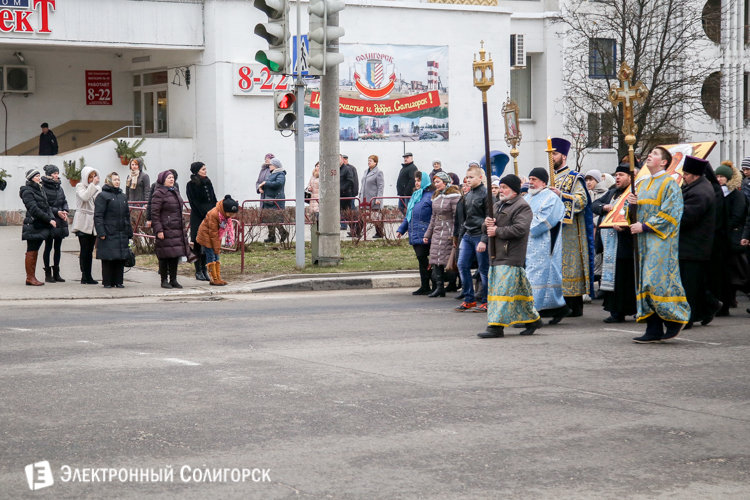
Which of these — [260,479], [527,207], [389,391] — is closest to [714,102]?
[527,207]

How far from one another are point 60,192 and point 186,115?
1213cm

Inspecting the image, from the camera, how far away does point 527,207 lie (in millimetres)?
10406

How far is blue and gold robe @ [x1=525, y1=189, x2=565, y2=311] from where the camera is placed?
441 inches

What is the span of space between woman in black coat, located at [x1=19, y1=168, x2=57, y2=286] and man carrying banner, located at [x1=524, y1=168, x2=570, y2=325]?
302 inches

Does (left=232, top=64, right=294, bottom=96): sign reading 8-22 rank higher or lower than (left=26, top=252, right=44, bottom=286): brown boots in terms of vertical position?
higher

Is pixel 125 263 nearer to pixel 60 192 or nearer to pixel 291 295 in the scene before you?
pixel 60 192

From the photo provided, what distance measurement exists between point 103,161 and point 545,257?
1765 centimetres

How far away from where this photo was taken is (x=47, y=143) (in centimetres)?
2788

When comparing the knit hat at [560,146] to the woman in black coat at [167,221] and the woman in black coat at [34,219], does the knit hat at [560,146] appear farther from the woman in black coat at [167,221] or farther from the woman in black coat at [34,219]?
the woman in black coat at [34,219]

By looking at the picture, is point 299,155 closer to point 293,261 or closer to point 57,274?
point 293,261

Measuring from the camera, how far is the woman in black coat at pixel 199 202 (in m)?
15.9

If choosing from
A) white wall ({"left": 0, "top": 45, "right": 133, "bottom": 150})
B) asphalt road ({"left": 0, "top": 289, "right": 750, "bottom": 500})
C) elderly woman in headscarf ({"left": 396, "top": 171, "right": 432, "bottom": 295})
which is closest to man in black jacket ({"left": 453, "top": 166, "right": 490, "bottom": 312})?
elderly woman in headscarf ({"left": 396, "top": 171, "right": 432, "bottom": 295})

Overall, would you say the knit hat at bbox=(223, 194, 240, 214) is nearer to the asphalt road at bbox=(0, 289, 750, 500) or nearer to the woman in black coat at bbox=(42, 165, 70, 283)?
the woman in black coat at bbox=(42, 165, 70, 283)

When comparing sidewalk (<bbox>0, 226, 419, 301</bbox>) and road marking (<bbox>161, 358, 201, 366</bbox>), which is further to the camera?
sidewalk (<bbox>0, 226, 419, 301</bbox>)
